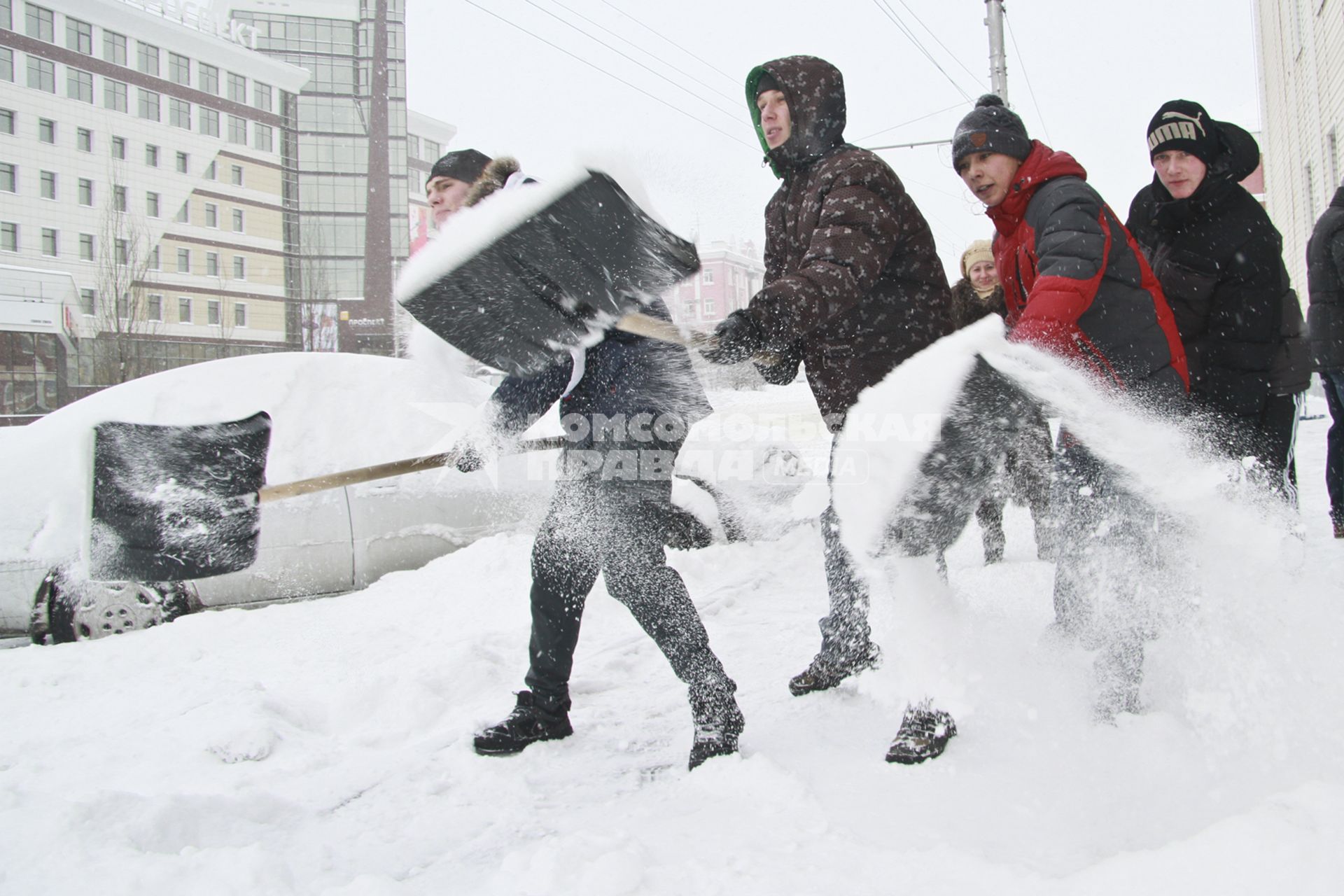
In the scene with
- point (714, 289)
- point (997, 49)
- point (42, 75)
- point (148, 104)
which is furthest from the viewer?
point (148, 104)

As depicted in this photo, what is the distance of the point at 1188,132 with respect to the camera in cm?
262

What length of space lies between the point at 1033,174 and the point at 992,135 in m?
0.16

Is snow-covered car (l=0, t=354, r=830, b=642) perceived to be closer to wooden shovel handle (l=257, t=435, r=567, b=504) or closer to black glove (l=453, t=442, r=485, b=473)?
wooden shovel handle (l=257, t=435, r=567, b=504)

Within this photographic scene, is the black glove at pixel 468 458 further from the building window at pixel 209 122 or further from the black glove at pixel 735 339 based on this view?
the building window at pixel 209 122

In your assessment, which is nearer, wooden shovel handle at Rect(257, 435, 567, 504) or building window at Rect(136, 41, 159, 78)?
wooden shovel handle at Rect(257, 435, 567, 504)

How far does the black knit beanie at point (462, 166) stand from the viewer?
2.60 m

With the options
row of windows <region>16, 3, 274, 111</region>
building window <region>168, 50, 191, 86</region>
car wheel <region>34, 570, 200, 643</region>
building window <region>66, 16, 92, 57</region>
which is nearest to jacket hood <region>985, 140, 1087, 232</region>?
car wheel <region>34, 570, 200, 643</region>

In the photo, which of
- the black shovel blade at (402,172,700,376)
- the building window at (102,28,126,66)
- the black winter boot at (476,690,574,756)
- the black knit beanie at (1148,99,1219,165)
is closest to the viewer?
the black shovel blade at (402,172,700,376)

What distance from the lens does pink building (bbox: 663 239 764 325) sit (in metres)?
2.29

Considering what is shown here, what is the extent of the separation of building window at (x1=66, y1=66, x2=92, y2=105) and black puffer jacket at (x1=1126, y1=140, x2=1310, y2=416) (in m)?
46.0

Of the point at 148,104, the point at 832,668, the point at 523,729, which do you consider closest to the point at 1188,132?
the point at 832,668

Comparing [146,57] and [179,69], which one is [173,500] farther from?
[179,69]

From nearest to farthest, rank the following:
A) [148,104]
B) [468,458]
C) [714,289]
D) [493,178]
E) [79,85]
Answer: [493,178] < [714,289] < [468,458] < [79,85] < [148,104]

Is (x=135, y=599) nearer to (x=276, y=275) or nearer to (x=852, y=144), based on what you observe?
(x=852, y=144)
